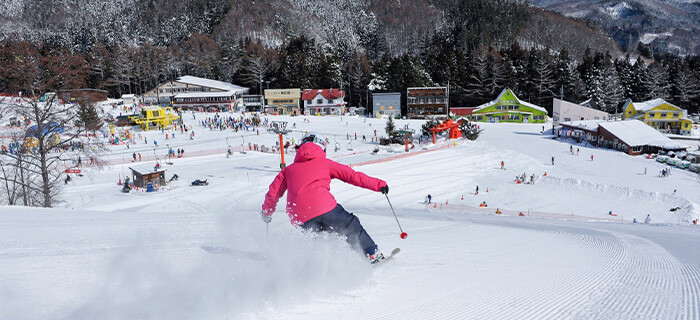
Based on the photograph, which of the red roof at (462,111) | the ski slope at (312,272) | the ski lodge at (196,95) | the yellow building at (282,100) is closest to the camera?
the ski slope at (312,272)

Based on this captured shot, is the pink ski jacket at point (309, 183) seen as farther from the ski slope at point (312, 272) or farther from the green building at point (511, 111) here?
the green building at point (511, 111)

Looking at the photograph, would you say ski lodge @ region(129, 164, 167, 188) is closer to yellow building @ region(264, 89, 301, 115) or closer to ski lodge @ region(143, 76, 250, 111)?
ski lodge @ region(143, 76, 250, 111)

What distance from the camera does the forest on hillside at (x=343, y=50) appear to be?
209ft

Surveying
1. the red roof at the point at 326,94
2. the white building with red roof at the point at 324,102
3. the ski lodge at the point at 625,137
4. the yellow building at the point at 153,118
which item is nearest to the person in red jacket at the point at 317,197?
the ski lodge at the point at 625,137

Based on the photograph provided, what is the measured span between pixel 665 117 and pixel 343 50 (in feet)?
185

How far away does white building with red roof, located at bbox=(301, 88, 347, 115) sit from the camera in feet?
200

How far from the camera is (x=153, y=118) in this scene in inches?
1721

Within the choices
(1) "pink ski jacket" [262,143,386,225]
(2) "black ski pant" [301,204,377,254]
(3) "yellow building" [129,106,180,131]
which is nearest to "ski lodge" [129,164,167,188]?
(1) "pink ski jacket" [262,143,386,225]

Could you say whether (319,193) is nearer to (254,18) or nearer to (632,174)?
(632,174)

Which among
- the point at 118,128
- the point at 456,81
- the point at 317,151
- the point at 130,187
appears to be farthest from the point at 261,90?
the point at 317,151

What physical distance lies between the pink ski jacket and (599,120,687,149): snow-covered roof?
3919cm

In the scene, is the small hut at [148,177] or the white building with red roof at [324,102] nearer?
the small hut at [148,177]

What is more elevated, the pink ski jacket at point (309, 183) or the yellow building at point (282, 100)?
the yellow building at point (282, 100)

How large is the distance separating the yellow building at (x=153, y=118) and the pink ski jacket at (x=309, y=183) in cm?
4407
